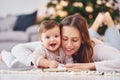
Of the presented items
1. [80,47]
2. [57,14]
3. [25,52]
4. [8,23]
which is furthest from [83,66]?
[8,23]

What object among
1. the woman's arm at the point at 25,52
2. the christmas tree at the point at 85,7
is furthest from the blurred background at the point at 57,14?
the woman's arm at the point at 25,52

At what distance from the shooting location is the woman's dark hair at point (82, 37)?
0.87 metres

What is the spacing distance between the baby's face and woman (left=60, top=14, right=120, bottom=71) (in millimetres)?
18

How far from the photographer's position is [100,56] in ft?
2.90

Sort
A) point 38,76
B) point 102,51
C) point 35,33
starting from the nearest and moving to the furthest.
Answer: point 38,76 → point 102,51 → point 35,33

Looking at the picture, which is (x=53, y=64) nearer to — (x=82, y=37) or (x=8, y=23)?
(x=82, y=37)

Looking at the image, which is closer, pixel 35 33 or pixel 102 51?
pixel 102 51

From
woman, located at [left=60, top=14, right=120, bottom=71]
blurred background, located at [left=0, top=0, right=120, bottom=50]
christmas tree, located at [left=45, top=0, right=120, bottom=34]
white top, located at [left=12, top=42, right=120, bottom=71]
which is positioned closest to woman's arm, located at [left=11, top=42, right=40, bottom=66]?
white top, located at [left=12, top=42, right=120, bottom=71]

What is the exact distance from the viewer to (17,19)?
7.22 feet

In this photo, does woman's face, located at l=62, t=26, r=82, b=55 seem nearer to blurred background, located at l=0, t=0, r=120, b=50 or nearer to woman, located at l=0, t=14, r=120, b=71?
woman, located at l=0, t=14, r=120, b=71

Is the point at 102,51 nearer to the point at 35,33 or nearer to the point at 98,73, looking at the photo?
the point at 98,73

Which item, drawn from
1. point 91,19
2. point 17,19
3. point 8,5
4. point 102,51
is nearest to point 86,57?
point 102,51

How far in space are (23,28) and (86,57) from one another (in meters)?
1.20

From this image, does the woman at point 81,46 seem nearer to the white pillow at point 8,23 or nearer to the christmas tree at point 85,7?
the christmas tree at point 85,7
